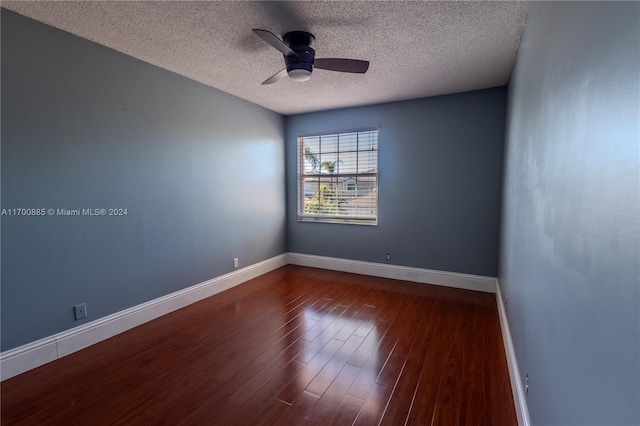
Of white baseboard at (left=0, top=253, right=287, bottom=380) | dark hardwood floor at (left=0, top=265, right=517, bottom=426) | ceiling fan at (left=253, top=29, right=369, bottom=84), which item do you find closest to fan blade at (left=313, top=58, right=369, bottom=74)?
ceiling fan at (left=253, top=29, right=369, bottom=84)

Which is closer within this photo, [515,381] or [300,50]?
[515,381]

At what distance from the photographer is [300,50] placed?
2.27 m

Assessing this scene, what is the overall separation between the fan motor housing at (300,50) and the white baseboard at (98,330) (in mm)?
2634

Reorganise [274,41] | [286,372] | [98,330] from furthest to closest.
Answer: [98,330]
[286,372]
[274,41]

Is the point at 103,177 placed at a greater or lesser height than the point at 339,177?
lesser

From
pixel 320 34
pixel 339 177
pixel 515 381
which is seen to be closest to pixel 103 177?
pixel 320 34

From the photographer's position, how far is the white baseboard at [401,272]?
148 inches

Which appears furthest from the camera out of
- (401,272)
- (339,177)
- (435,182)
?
(339,177)

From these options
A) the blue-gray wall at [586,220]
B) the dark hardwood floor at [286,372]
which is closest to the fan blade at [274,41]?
the blue-gray wall at [586,220]

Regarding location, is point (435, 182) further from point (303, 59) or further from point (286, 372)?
point (286, 372)

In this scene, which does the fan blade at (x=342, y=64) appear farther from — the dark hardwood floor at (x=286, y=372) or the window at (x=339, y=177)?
the dark hardwood floor at (x=286, y=372)

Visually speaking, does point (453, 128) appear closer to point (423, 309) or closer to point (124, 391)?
point (423, 309)

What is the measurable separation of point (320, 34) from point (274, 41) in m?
0.54

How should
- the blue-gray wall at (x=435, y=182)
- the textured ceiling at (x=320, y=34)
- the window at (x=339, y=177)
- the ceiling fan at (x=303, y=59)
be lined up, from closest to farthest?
the textured ceiling at (x=320, y=34) → the ceiling fan at (x=303, y=59) → the blue-gray wall at (x=435, y=182) → the window at (x=339, y=177)
